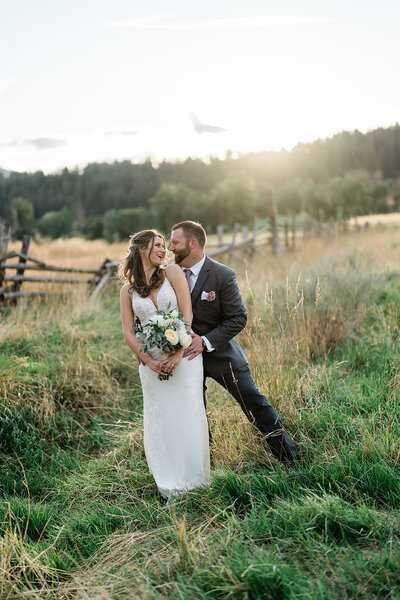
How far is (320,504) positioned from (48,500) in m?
2.54

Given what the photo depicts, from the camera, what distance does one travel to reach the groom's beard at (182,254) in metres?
3.85

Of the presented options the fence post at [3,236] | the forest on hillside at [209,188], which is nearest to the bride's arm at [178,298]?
the fence post at [3,236]

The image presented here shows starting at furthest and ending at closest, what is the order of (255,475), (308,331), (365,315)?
(365,315)
(308,331)
(255,475)

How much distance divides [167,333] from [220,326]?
55 cm

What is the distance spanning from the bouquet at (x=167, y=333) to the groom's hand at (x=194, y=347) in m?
0.16

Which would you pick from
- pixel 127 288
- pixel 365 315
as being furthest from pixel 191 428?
pixel 365 315

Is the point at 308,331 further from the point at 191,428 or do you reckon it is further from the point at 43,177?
the point at 43,177

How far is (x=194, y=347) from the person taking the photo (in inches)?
150

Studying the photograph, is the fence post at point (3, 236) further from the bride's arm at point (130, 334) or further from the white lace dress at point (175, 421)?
the white lace dress at point (175, 421)

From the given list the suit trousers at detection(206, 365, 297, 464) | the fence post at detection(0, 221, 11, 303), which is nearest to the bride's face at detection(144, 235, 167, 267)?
the suit trousers at detection(206, 365, 297, 464)

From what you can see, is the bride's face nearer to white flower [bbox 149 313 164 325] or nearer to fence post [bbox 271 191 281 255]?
white flower [bbox 149 313 164 325]

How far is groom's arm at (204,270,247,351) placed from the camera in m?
3.89

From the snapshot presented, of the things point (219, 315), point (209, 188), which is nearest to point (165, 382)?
point (219, 315)

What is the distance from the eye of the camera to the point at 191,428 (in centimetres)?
390
